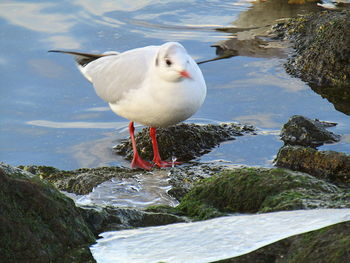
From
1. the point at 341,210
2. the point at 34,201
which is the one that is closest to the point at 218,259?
the point at 341,210

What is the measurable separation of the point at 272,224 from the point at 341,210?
370 millimetres

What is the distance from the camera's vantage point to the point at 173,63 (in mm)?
→ 6590

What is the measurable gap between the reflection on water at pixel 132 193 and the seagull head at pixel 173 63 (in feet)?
3.44

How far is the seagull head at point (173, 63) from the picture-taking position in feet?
21.4

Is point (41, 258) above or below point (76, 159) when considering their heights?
above

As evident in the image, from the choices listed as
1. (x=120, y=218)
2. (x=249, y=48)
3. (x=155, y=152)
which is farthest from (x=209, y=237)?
(x=249, y=48)

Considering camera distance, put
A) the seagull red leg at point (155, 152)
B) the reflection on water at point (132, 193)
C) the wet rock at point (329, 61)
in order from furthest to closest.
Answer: the wet rock at point (329, 61), the seagull red leg at point (155, 152), the reflection on water at point (132, 193)

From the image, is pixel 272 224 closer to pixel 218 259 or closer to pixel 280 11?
pixel 218 259

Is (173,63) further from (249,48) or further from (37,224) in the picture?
(249,48)

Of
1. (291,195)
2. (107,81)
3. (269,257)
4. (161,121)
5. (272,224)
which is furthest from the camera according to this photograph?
(107,81)

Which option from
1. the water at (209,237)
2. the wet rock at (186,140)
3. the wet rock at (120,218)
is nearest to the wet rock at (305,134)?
the wet rock at (186,140)

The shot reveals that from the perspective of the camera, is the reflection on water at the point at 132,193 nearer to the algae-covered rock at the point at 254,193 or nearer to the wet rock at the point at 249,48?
the algae-covered rock at the point at 254,193

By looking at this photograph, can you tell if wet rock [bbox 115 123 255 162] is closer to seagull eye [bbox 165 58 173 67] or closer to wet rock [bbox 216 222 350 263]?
seagull eye [bbox 165 58 173 67]

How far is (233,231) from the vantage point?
3508 mm
